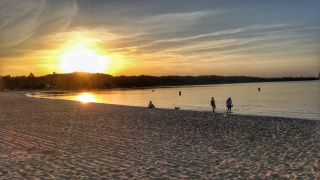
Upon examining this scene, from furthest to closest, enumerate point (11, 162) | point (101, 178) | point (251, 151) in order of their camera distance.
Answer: point (251, 151) < point (11, 162) < point (101, 178)

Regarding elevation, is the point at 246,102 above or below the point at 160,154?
below

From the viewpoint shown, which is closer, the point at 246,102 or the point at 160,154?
the point at 160,154

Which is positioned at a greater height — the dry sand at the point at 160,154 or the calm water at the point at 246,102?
the dry sand at the point at 160,154

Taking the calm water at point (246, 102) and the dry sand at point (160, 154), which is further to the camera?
the calm water at point (246, 102)

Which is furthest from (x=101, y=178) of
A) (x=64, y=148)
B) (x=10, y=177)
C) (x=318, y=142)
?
(x=318, y=142)

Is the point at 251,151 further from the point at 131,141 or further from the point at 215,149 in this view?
the point at 131,141

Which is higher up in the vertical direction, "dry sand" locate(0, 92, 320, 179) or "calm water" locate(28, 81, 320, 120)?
"dry sand" locate(0, 92, 320, 179)

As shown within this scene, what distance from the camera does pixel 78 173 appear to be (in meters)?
7.61

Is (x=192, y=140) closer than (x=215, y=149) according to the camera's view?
No

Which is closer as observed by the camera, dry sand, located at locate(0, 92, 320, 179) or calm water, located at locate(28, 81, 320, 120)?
dry sand, located at locate(0, 92, 320, 179)

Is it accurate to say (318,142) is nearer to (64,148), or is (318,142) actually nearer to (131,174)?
(131,174)

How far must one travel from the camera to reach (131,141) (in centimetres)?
1234

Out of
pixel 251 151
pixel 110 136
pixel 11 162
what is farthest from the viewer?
pixel 110 136

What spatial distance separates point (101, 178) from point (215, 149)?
5.10 meters
